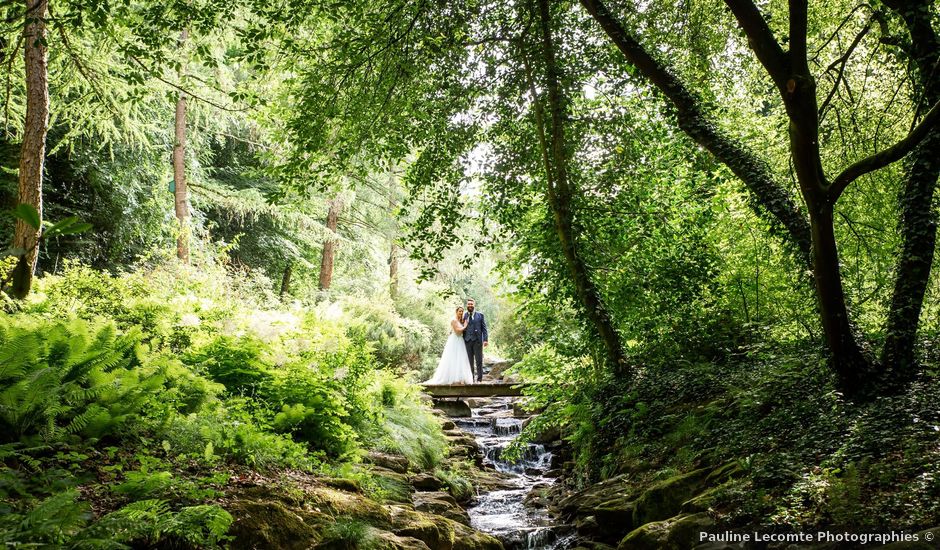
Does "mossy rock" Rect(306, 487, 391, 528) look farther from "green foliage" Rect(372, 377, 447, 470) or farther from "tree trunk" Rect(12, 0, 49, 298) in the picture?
"tree trunk" Rect(12, 0, 49, 298)

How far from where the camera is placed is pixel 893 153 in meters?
4.14

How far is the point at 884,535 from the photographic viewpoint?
10.9 ft

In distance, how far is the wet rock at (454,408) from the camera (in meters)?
13.8

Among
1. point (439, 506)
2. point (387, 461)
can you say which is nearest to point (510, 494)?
point (439, 506)

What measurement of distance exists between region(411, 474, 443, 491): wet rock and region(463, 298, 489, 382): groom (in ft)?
22.3

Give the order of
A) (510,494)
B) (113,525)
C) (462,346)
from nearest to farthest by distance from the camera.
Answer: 1. (113,525)
2. (510,494)
3. (462,346)

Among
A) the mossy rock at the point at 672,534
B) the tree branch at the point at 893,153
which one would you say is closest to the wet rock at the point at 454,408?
the mossy rock at the point at 672,534

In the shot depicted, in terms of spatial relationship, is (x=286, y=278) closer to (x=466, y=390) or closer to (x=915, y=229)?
(x=466, y=390)

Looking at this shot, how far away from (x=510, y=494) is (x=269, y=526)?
5365 mm

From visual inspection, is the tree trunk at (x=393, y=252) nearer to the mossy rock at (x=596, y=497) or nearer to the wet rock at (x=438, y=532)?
the mossy rock at (x=596, y=497)

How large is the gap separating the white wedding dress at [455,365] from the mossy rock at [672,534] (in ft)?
33.4

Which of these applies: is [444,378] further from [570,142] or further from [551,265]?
[570,142]

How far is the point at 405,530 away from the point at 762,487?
287 centimetres

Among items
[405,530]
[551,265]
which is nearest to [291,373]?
[405,530]
